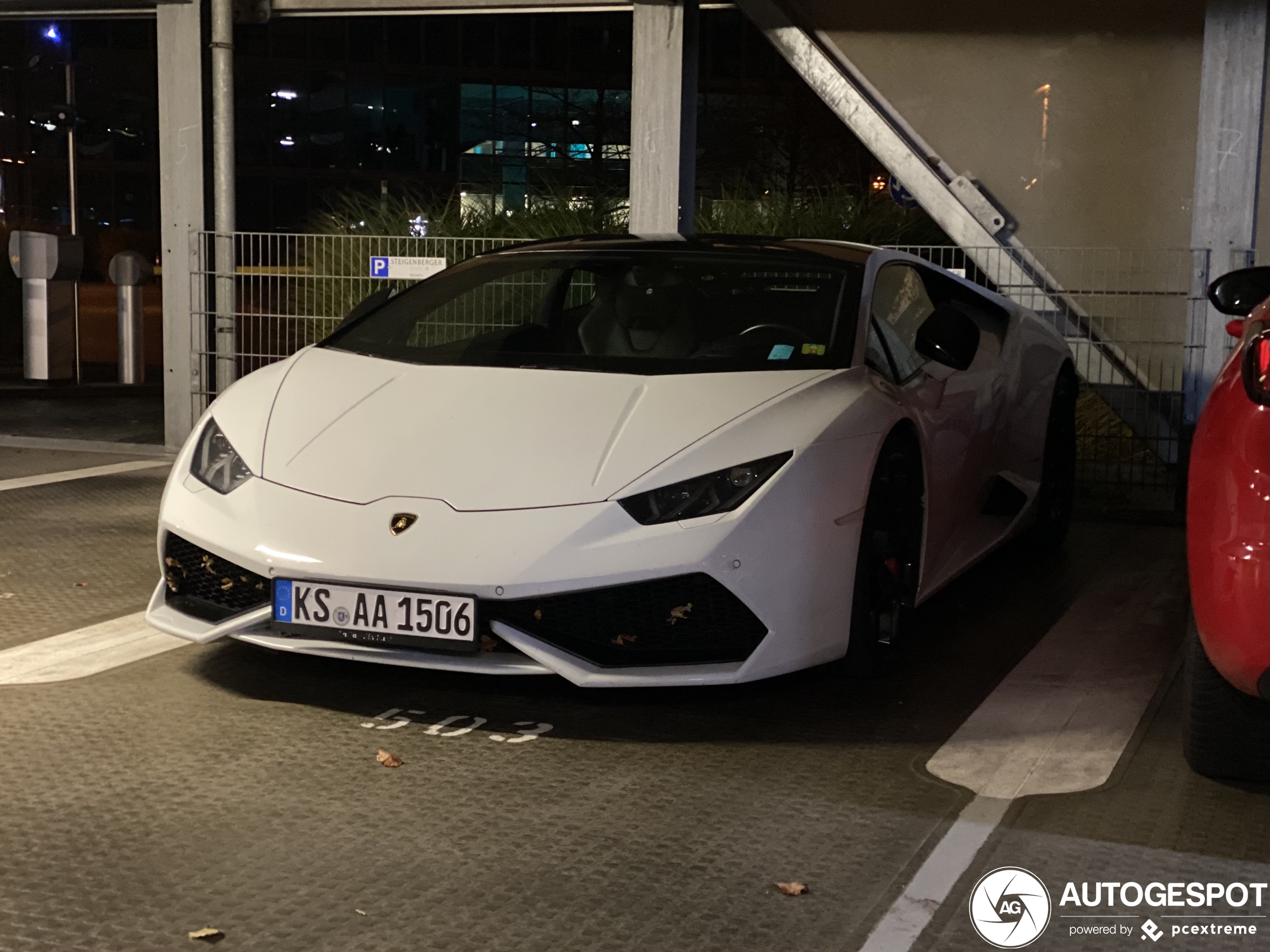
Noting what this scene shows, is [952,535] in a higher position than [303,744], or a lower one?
higher

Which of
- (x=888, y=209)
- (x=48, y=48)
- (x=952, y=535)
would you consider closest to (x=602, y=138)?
(x=48, y=48)

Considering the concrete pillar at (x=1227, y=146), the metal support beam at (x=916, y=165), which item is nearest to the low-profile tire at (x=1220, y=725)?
the concrete pillar at (x=1227, y=146)

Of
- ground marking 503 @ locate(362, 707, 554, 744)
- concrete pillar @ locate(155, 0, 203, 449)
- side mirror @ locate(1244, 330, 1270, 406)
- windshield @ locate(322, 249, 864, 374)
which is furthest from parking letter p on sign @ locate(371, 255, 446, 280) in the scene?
side mirror @ locate(1244, 330, 1270, 406)

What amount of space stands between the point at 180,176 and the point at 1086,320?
18.3 feet

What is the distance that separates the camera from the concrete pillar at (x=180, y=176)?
374 inches

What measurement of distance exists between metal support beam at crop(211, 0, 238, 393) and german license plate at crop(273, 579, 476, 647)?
236 inches

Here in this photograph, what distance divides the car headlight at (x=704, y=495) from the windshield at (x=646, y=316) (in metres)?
0.58

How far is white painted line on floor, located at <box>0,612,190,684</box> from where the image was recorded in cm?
416

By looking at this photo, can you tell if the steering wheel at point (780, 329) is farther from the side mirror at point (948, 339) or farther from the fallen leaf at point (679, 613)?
the fallen leaf at point (679, 613)

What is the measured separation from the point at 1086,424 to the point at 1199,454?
18.7 feet

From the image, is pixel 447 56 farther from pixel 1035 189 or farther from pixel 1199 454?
pixel 1199 454

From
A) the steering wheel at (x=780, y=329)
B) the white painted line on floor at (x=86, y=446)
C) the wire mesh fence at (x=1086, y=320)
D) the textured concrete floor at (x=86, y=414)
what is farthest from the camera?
the textured concrete floor at (x=86, y=414)

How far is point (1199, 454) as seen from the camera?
3146 millimetres

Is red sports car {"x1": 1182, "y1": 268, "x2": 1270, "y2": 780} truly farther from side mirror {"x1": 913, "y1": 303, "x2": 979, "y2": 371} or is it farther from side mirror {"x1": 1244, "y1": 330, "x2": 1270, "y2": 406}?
side mirror {"x1": 913, "y1": 303, "x2": 979, "y2": 371}
